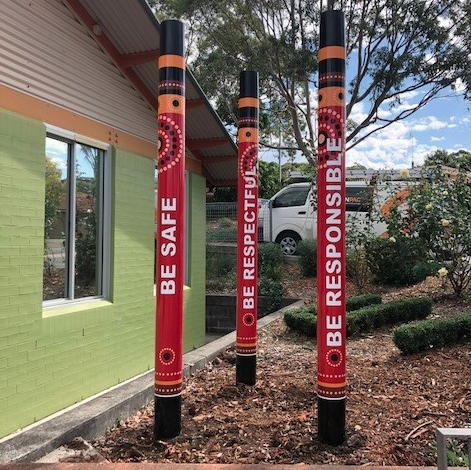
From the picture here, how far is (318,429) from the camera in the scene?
4.10m

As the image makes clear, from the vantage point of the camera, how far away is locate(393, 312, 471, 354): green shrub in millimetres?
6480

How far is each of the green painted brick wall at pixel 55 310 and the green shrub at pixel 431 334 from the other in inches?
128

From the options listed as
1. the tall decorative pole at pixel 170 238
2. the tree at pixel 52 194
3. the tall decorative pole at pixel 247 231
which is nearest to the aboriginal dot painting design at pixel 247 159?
the tall decorative pole at pixel 247 231

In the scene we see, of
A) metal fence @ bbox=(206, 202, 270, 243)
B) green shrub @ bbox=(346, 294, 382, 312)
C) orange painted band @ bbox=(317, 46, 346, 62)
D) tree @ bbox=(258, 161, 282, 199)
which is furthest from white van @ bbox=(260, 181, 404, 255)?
orange painted band @ bbox=(317, 46, 346, 62)

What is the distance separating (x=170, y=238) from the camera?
416cm

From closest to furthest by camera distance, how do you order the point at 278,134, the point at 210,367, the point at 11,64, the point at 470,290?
the point at 11,64 → the point at 210,367 → the point at 470,290 → the point at 278,134

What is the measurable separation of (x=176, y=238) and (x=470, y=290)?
7845 mm

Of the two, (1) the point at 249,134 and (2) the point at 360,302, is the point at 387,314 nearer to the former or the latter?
(2) the point at 360,302

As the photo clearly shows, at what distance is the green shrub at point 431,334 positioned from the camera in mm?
6480

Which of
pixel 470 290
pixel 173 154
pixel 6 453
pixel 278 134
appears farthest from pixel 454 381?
pixel 278 134

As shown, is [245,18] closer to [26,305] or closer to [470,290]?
[470,290]

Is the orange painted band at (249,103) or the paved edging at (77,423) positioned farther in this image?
the orange painted band at (249,103)

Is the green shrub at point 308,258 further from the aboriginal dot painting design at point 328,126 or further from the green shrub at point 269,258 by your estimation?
the aboriginal dot painting design at point 328,126

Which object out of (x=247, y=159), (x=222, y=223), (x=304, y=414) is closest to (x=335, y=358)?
(x=304, y=414)
